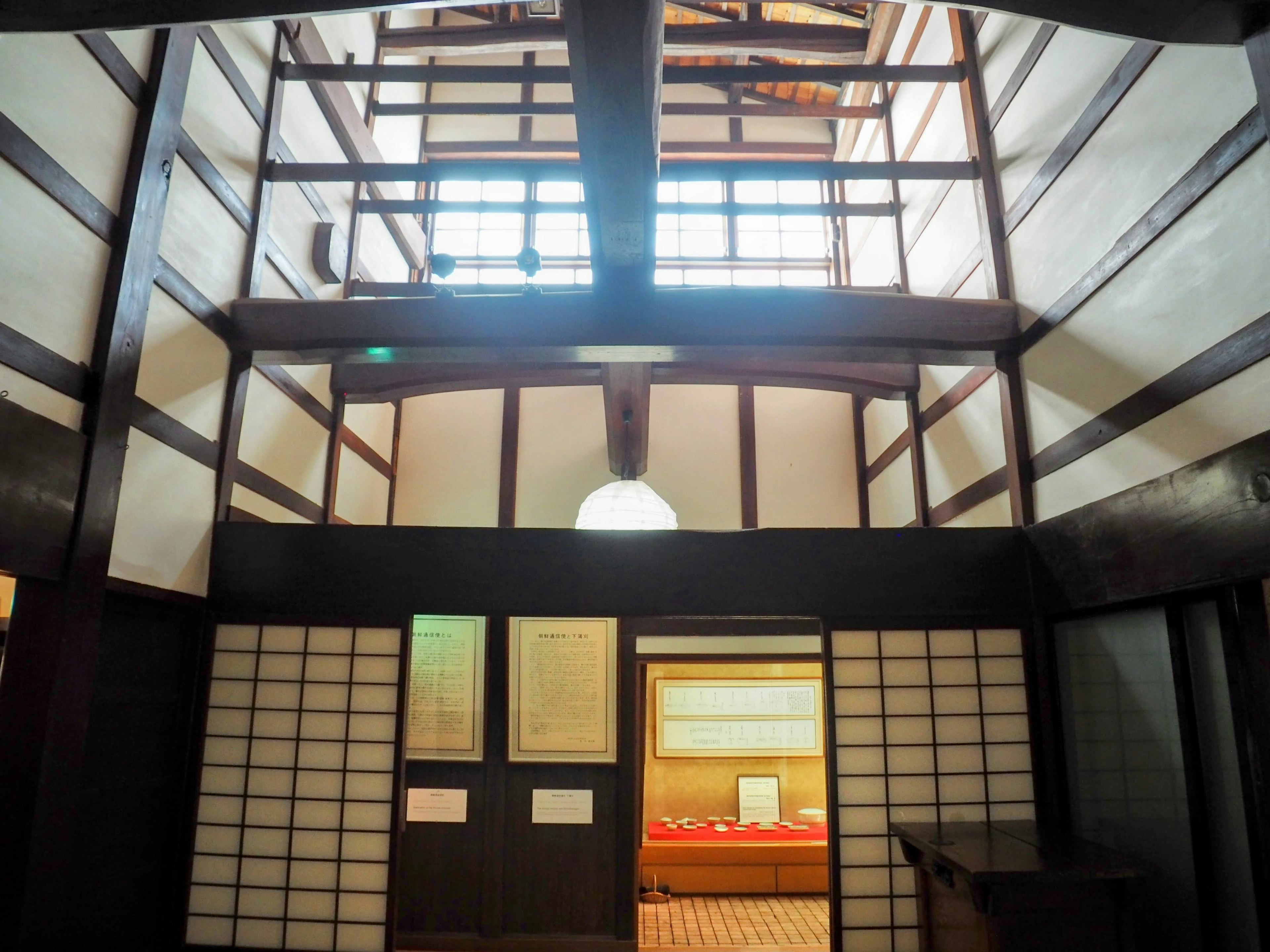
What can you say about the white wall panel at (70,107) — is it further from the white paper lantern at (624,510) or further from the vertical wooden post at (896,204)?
the vertical wooden post at (896,204)

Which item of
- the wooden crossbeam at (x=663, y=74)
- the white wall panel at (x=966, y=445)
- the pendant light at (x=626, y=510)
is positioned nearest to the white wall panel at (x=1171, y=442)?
the white wall panel at (x=966, y=445)

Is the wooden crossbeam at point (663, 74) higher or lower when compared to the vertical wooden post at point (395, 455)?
higher

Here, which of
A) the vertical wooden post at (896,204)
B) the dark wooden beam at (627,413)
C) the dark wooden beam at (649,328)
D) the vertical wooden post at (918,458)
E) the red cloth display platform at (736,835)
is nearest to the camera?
the dark wooden beam at (649,328)

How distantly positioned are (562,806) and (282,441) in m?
3.19

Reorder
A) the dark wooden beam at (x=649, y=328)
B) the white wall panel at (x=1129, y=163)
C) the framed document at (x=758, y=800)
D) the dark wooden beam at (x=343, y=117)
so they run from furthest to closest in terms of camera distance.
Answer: the framed document at (x=758, y=800)
the dark wooden beam at (x=343, y=117)
the dark wooden beam at (x=649, y=328)
the white wall panel at (x=1129, y=163)

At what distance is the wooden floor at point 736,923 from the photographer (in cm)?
588

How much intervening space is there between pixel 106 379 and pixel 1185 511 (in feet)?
14.5

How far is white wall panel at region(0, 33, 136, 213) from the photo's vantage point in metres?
Result: 3.20

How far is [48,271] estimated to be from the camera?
3.37 metres

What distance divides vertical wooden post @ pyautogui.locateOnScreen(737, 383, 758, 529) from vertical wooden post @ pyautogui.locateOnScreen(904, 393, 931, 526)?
1.43 metres

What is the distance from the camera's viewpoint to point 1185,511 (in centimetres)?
329

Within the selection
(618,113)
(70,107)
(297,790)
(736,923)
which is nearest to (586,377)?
(297,790)

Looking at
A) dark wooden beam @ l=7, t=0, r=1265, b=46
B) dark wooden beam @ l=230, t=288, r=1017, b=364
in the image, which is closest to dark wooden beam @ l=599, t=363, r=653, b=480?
dark wooden beam @ l=230, t=288, r=1017, b=364

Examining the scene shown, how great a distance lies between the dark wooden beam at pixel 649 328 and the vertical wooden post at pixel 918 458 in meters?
1.41
